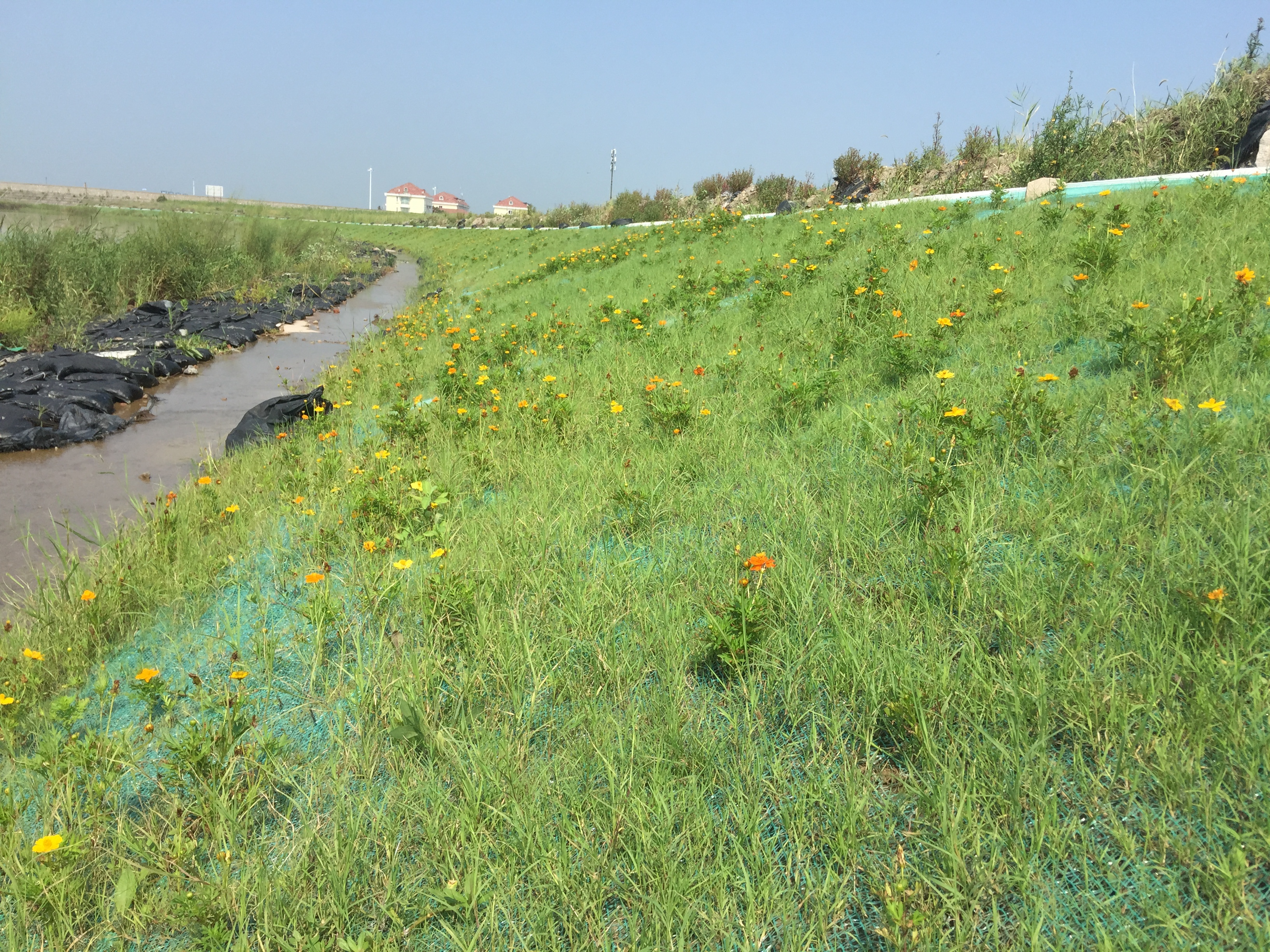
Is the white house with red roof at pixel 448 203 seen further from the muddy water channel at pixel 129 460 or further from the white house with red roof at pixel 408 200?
the muddy water channel at pixel 129 460

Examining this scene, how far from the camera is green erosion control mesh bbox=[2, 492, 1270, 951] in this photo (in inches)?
57.2

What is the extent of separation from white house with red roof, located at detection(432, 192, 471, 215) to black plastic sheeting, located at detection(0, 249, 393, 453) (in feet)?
376

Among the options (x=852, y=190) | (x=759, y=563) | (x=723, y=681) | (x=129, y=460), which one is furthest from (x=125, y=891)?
(x=852, y=190)

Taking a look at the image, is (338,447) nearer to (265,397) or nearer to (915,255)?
(265,397)

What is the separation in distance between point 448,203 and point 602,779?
133 m

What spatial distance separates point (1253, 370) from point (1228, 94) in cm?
1362

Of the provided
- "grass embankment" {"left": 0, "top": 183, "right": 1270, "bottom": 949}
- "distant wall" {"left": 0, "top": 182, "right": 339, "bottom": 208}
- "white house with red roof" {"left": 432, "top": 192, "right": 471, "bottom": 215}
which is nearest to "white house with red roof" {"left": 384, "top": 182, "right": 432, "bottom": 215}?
"white house with red roof" {"left": 432, "top": 192, "right": 471, "bottom": 215}

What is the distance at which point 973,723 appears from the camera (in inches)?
73.5

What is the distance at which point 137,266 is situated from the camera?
14.5 metres

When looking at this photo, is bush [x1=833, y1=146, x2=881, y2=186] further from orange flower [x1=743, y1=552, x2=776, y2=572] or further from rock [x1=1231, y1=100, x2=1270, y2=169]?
orange flower [x1=743, y1=552, x2=776, y2=572]

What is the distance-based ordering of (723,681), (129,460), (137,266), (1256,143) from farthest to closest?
(137,266) < (1256,143) < (129,460) < (723,681)

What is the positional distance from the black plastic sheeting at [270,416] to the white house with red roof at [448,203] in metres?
123

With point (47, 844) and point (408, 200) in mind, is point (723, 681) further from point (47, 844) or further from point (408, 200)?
point (408, 200)

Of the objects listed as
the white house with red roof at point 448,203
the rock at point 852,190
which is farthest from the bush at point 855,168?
the white house with red roof at point 448,203
